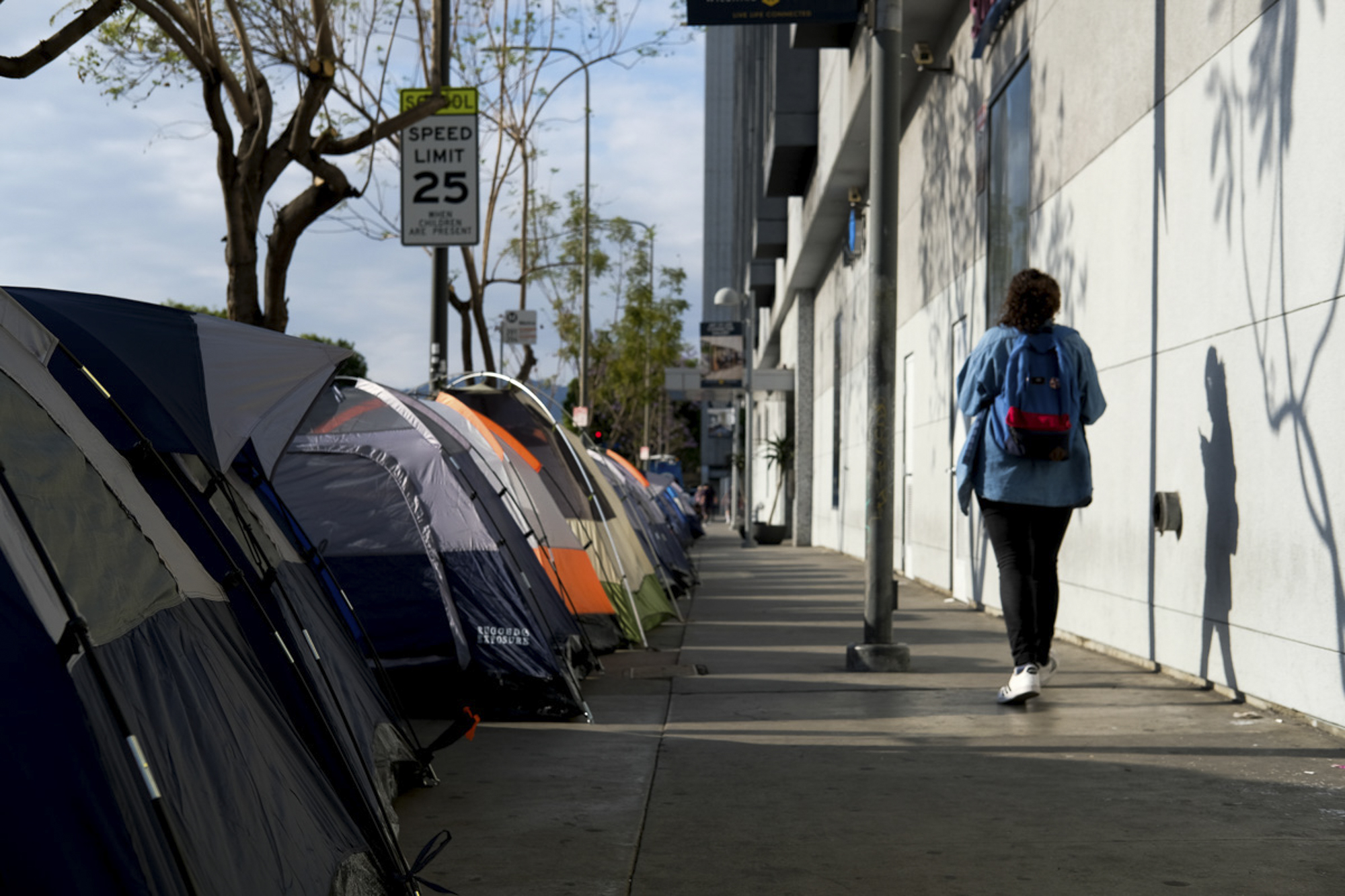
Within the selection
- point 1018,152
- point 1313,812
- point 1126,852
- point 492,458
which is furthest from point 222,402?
point 1018,152

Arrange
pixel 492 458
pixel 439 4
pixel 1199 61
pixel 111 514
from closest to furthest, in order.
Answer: pixel 111 514
pixel 1199 61
pixel 492 458
pixel 439 4

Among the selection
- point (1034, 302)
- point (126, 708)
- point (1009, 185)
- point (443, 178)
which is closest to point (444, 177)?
point (443, 178)

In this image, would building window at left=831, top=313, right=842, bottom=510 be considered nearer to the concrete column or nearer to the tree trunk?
the concrete column

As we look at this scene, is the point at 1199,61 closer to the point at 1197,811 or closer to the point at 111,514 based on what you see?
the point at 1197,811

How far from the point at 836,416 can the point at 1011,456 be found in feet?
68.0

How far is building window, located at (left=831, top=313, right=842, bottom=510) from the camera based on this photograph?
26344mm

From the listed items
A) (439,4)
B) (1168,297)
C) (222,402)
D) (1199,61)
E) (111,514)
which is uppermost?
(439,4)

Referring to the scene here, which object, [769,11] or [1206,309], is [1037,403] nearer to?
[1206,309]

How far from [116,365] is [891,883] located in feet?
8.49

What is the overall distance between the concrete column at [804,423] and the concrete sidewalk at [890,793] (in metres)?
23.9

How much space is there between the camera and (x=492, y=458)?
335 inches

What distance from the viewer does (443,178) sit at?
11.8 meters

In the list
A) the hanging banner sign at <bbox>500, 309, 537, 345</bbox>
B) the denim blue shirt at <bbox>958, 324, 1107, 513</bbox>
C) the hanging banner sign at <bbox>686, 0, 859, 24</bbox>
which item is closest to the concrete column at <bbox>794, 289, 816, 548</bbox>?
the hanging banner sign at <bbox>500, 309, 537, 345</bbox>

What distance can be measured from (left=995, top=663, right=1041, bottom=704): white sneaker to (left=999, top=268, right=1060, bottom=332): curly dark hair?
169 centimetres
